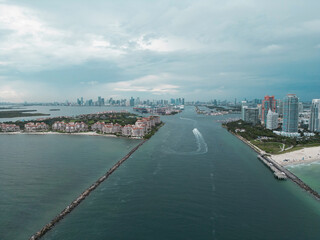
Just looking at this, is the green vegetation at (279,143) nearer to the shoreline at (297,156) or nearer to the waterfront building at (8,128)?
the shoreline at (297,156)

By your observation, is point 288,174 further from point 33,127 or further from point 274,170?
point 33,127

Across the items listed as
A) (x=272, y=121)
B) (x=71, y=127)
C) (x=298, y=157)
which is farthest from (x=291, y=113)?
(x=71, y=127)

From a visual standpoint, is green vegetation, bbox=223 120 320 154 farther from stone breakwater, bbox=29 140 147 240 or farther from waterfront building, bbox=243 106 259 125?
waterfront building, bbox=243 106 259 125

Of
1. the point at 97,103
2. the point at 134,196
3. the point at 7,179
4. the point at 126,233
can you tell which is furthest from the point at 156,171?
the point at 97,103

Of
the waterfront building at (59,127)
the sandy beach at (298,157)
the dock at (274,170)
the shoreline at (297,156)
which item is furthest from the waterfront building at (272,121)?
the waterfront building at (59,127)

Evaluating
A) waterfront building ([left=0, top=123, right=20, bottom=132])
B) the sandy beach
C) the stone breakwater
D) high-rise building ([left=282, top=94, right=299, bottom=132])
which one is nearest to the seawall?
the sandy beach

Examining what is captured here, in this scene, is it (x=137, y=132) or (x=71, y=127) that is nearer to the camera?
(x=137, y=132)
